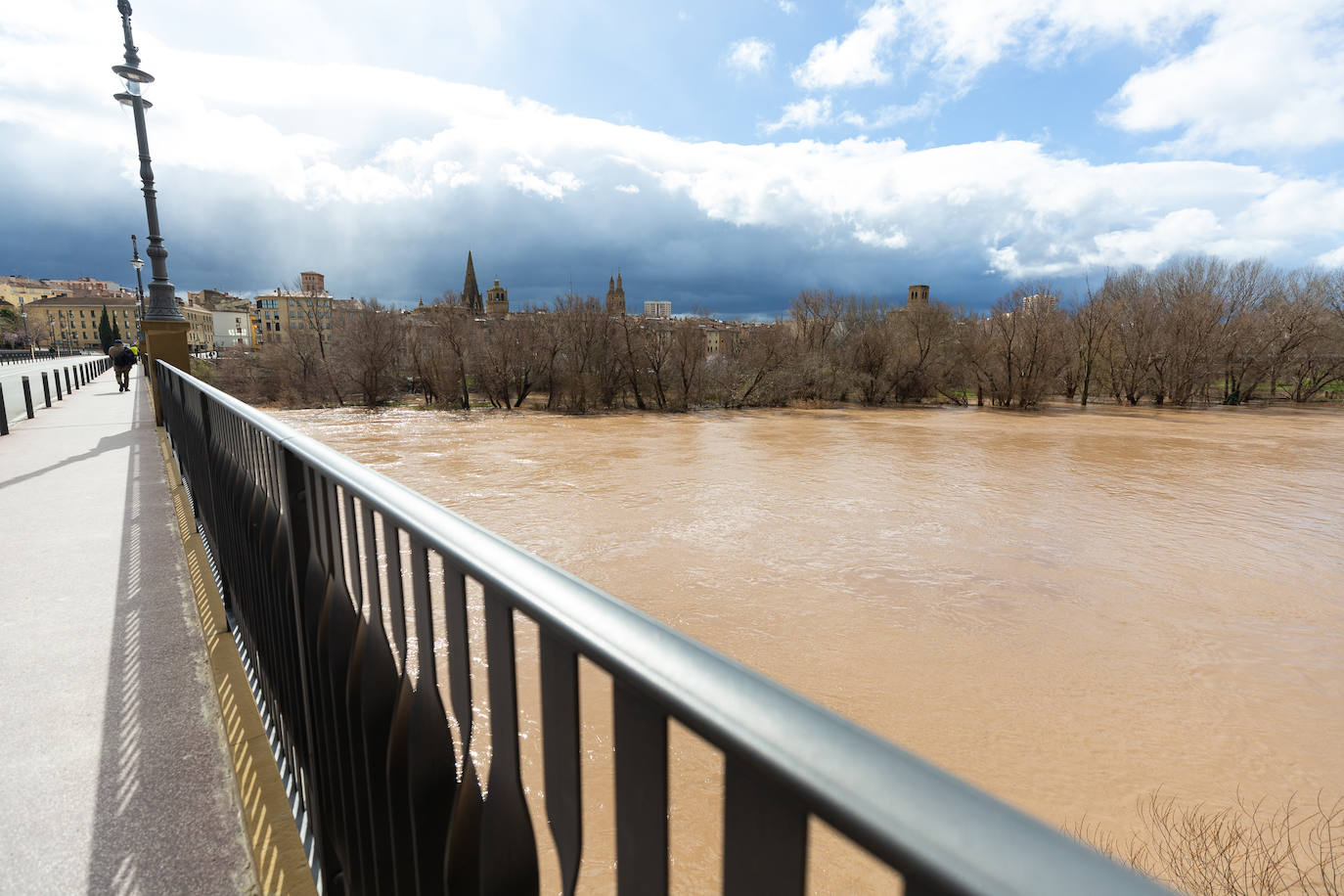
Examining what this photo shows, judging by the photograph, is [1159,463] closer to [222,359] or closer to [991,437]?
[991,437]

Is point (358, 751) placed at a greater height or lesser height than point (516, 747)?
lesser

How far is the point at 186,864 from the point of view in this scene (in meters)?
2.15

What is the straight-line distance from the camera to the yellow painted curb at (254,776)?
2.13 meters

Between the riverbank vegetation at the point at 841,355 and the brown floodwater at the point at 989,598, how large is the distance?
1398 cm

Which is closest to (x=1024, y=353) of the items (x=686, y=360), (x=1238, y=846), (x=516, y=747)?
(x=686, y=360)

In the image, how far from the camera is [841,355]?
41.1 meters

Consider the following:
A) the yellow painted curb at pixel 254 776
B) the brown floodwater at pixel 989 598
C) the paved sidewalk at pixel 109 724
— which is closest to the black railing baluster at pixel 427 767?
the yellow painted curb at pixel 254 776

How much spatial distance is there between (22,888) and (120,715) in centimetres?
93

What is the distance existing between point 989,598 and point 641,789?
876 cm

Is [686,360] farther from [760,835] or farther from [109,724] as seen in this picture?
[760,835]

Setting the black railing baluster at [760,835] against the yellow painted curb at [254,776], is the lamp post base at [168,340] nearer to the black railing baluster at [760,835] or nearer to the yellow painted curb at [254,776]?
the yellow painted curb at [254,776]

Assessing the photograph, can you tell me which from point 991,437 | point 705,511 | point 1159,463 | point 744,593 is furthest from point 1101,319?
Result: point 744,593

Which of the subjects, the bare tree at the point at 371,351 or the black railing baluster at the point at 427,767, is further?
the bare tree at the point at 371,351

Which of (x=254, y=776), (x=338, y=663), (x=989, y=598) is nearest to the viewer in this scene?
(x=338, y=663)
